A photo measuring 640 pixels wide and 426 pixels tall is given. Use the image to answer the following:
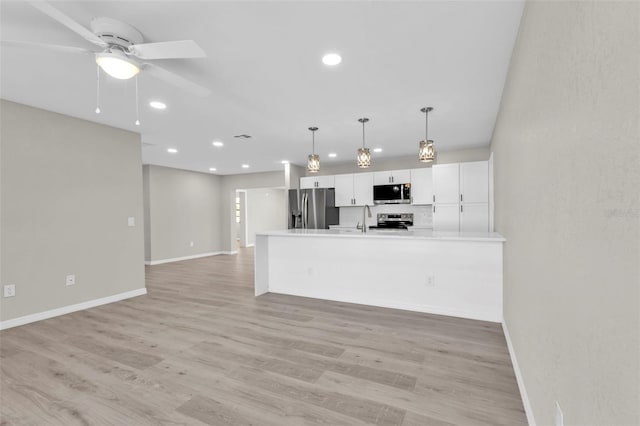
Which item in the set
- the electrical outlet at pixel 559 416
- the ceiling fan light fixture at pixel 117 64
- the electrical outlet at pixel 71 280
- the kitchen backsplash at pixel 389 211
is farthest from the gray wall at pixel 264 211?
the electrical outlet at pixel 559 416

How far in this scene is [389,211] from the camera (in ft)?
22.1

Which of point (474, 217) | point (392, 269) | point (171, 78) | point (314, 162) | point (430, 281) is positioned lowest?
point (430, 281)

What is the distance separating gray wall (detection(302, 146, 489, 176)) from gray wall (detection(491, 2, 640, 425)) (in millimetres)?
4569

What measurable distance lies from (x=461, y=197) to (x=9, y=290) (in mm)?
6227

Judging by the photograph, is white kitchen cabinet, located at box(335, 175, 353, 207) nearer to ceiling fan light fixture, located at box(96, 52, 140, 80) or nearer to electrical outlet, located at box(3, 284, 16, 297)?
ceiling fan light fixture, located at box(96, 52, 140, 80)

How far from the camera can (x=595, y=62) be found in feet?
2.56

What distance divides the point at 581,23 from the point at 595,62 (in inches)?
7.5

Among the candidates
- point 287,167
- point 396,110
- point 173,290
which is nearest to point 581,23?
point 396,110

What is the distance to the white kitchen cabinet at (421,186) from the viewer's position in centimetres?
588

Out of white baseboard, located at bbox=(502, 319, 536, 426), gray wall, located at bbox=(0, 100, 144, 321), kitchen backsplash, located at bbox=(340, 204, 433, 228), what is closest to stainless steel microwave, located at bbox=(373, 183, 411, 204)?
kitchen backsplash, located at bbox=(340, 204, 433, 228)

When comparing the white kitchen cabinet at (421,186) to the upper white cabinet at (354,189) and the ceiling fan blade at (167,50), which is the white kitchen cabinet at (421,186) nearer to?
the upper white cabinet at (354,189)

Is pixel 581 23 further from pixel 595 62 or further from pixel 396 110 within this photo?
pixel 396 110

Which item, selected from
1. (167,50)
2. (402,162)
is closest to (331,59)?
(167,50)

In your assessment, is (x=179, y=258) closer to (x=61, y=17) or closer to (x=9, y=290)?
(x=9, y=290)
